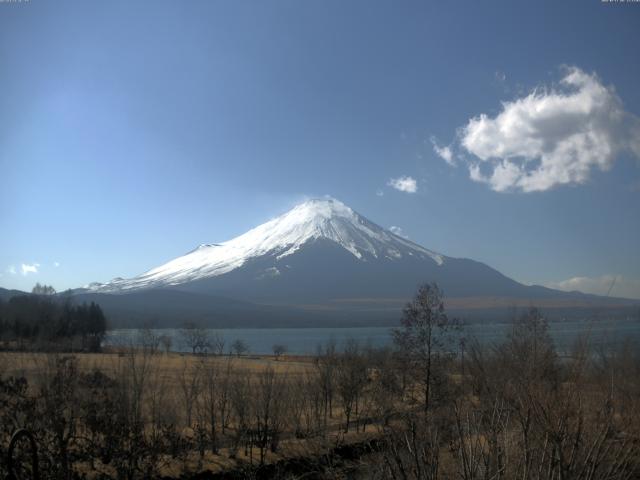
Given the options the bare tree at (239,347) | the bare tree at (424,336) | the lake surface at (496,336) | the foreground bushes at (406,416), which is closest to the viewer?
the foreground bushes at (406,416)

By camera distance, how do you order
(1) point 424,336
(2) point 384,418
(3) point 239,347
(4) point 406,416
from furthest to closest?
(3) point 239,347 < (1) point 424,336 < (2) point 384,418 < (4) point 406,416

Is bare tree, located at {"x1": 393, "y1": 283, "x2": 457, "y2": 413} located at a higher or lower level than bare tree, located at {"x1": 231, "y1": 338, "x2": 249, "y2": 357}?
higher

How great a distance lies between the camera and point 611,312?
694cm

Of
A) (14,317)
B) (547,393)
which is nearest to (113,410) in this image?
(547,393)

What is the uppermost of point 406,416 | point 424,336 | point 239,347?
point 406,416

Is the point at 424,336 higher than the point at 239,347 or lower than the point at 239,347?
higher

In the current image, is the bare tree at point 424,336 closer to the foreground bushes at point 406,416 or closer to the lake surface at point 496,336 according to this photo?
the foreground bushes at point 406,416

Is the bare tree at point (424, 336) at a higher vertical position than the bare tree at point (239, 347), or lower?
higher

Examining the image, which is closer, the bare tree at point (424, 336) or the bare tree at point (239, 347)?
the bare tree at point (424, 336)

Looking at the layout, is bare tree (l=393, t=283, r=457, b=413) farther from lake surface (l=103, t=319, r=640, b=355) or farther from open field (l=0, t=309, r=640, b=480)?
lake surface (l=103, t=319, r=640, b=355)

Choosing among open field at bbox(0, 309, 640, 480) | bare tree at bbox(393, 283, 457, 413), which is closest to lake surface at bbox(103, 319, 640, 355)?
open field at bbox(0, 309, 640, 480)

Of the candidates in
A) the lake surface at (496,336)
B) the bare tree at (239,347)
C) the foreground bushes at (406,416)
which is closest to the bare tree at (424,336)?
the foreground bushes at (406,416)

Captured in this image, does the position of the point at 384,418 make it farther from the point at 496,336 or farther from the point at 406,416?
the point at 496,336

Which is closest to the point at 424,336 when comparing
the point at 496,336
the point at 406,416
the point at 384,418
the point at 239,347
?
the point at 496,336
